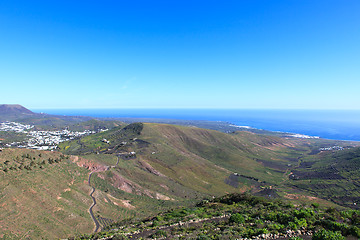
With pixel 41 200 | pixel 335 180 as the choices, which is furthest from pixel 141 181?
pixel 335 180

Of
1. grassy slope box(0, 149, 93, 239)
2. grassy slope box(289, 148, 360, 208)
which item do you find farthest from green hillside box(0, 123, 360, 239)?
grassy slope box(289, 148, 360, 208)

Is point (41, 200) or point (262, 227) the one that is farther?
point (41, 200)

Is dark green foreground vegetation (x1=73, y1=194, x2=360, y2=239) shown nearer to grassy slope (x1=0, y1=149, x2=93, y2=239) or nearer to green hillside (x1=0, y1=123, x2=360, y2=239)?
green hillside (x1=0, y1=123, x2=360, y2=239)

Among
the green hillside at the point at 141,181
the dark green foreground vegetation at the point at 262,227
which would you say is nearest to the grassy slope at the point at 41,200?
the green hillside at the point at 141,181

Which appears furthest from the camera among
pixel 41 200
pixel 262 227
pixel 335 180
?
pixel 335 180

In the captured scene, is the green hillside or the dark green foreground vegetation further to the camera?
the green hillside

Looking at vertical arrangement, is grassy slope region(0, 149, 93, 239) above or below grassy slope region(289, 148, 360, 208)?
above

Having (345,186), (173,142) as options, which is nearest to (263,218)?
(345,186)

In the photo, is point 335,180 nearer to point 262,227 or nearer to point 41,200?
point 262,227

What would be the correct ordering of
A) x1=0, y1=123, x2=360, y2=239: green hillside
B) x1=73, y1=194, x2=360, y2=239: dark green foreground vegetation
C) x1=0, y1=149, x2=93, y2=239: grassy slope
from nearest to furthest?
1. x1=73, y1=194, x2=360, y2=239: dark green foreground vegetation
2. x1=0, y1=149, x2=93, y2=239: grassy slope
3. x1=0, y1=123, x2=360, y2=239: green hillside

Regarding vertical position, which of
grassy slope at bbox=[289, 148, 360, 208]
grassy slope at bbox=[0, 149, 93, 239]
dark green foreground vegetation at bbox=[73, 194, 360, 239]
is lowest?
grassy slope at bbox=[289, 148, 360, 208]

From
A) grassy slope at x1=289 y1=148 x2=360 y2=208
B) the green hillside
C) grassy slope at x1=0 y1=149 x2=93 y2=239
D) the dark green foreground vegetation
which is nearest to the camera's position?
the dark green foreground vegetation

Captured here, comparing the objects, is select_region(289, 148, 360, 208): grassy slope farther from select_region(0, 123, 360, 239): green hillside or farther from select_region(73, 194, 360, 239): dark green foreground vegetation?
select_region(73, 194, 360, 239): dark green foreground vegetation
